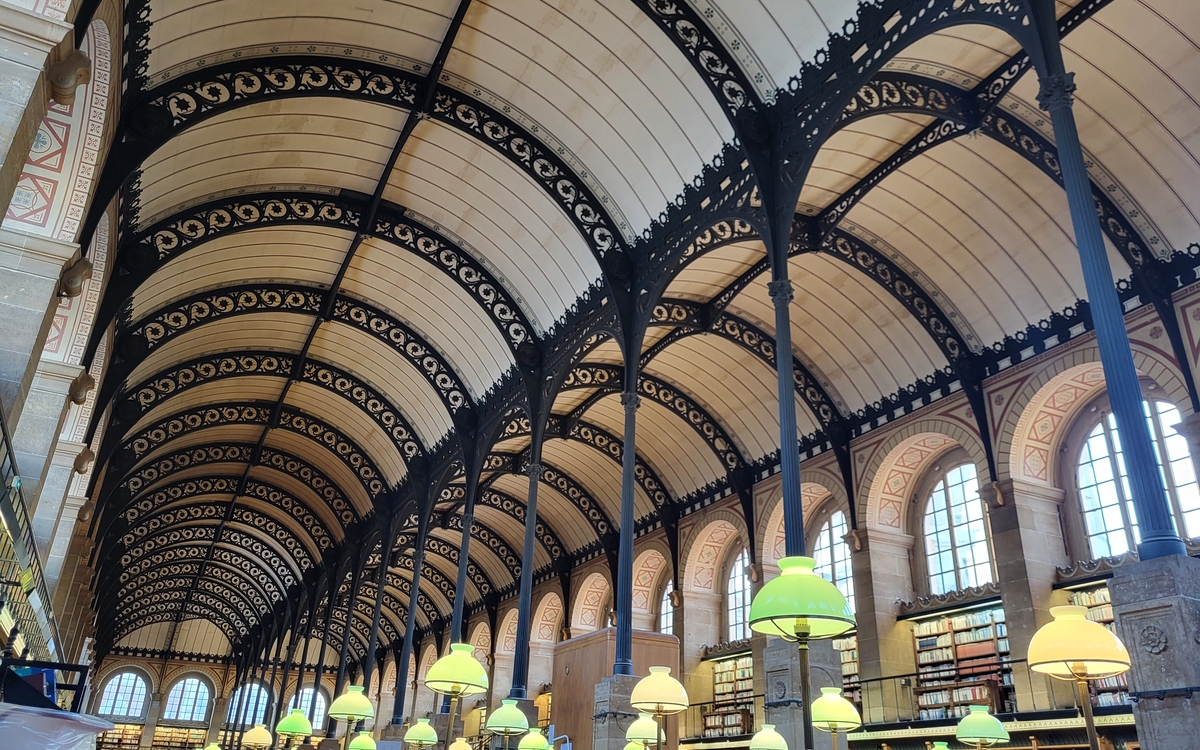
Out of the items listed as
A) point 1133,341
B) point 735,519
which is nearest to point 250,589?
point 735,519

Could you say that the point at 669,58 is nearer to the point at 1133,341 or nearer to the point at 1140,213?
the point at 1140,213

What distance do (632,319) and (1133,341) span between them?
7630 millimetres

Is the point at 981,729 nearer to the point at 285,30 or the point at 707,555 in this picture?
the point at 285,30

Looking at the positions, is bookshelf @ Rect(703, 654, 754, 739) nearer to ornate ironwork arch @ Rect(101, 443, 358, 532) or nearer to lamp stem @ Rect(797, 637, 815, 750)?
ornate ironwork arch @ Rect(101, 443, 358, 532)

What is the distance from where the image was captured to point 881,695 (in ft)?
49.6

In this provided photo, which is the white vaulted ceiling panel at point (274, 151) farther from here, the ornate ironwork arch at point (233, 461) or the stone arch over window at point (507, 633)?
the stone arch over window at point (507, 633)

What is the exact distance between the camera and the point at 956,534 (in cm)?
1580

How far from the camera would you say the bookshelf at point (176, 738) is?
155ft

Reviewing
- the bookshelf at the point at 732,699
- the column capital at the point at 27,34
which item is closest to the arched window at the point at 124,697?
the bookshelf at the point at 732,699

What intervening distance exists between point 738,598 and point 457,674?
16.2m

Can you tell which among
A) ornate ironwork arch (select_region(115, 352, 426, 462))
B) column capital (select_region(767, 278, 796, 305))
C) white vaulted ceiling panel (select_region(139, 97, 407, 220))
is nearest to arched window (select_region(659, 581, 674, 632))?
ornate ironwork arch (select_region(115, 352, 426, 462))

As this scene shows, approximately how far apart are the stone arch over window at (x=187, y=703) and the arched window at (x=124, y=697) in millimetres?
1377

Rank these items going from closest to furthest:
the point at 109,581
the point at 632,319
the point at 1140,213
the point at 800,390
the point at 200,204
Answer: the point at 1140,213 < the point at 632,319 < the point at 200,204 < the point at 800,390 < the point at 109,581

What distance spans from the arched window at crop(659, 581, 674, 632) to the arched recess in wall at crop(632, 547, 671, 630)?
144 mm
